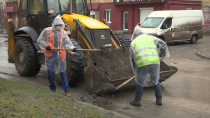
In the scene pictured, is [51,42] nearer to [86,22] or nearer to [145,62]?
[86,22]

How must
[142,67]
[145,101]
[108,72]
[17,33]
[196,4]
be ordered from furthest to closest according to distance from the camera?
[196,4], [17,33], [108,72], [145,101], [142,67]

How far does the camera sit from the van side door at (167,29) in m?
17.3

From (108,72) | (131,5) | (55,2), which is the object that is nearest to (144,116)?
(108,72)

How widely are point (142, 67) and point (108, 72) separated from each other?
4.53 feet

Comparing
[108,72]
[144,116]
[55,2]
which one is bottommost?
[144,116]

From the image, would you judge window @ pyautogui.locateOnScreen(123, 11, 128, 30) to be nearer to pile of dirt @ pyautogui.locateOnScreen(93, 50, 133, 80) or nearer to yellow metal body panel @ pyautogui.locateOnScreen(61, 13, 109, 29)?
yellow metal body panel @ pyautogui.locateOnScreen(61, 13, 109, 29)

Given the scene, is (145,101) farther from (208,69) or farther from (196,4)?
(196,4)

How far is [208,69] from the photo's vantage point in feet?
33.2

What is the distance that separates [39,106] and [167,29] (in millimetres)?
13694

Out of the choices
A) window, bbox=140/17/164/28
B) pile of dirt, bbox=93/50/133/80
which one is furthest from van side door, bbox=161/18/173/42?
pile of dirt, bbox=93/50/133/80

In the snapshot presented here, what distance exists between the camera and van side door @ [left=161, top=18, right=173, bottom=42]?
56.6 ft

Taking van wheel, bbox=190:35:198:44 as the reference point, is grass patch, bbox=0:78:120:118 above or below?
below

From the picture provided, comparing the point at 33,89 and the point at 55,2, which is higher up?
→ the point at 55,2

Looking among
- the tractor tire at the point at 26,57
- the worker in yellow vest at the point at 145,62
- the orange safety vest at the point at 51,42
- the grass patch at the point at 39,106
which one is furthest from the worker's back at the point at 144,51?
the tractor tire at the point at 26,57
